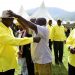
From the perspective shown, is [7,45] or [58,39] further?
[58,39]

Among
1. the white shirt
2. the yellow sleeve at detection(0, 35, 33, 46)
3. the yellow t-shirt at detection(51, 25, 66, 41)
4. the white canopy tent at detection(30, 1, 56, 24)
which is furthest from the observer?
the white canopy tent at detection(30, 1, 56, 24)

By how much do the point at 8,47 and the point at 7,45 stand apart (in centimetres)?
6

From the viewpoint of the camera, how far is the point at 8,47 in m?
5.05

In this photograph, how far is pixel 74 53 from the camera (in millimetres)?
5465

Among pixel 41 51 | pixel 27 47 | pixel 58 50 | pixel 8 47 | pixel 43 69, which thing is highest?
pixel 8 47

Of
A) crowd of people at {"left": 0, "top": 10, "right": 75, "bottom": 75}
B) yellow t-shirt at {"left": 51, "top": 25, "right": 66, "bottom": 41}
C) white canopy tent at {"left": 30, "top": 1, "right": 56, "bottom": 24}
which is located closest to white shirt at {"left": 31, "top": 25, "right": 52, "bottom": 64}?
crowd of people at {"left": 0, "top": 10, "right": 75, "bottom": 75}

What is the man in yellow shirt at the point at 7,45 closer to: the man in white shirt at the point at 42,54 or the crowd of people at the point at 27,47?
the crowd of people at the point at 27,47

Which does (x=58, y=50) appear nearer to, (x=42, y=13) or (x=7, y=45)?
(x=7, y=45)

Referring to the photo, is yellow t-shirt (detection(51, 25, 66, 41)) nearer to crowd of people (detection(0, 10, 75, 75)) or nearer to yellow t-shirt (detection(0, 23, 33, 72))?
crowd of people (detection(0, 10, 75, 75))

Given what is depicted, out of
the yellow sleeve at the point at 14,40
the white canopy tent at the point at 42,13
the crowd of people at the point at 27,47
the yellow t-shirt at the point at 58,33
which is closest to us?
the yellow sleeve at the point at 14,40

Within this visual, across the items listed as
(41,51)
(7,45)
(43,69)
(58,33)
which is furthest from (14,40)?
(58,33)

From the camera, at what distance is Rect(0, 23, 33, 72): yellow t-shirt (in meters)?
4.84

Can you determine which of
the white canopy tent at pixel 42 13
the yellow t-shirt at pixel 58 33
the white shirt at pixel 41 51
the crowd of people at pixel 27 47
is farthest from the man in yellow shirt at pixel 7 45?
the white canopy tent at pixel 42 13

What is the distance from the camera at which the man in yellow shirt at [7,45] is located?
4.84 meters
